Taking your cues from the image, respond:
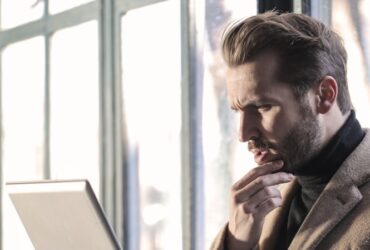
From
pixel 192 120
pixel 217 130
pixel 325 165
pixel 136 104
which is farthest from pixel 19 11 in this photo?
pixel 325 165

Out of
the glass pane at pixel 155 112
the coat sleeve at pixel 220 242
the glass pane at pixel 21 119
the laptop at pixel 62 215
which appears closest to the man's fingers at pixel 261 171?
the coat sleeve at pixel 220 242

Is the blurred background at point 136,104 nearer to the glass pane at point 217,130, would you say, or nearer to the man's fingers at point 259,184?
the glass pane at point 217,130

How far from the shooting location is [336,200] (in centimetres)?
169

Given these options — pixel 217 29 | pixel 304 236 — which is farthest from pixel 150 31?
pixel 304 236

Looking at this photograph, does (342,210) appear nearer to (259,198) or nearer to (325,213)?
(325,213)

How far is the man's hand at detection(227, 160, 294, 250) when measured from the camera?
5.89ft

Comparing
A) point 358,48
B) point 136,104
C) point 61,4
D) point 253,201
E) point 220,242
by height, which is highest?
point 61,4

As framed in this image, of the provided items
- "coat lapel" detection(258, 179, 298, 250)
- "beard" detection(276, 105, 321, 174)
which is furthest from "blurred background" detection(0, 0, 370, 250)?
"beard" detection(276, 105, 321, 174)

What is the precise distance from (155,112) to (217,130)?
20.0 inches

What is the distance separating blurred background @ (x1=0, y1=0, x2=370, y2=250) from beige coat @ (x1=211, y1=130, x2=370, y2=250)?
3.21 ft

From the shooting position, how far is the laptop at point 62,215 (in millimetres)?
1626

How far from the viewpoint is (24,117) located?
16.9 ft

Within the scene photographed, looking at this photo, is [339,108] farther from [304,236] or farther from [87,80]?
[87,80]

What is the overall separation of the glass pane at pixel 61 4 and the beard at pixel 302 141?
9.49ft
